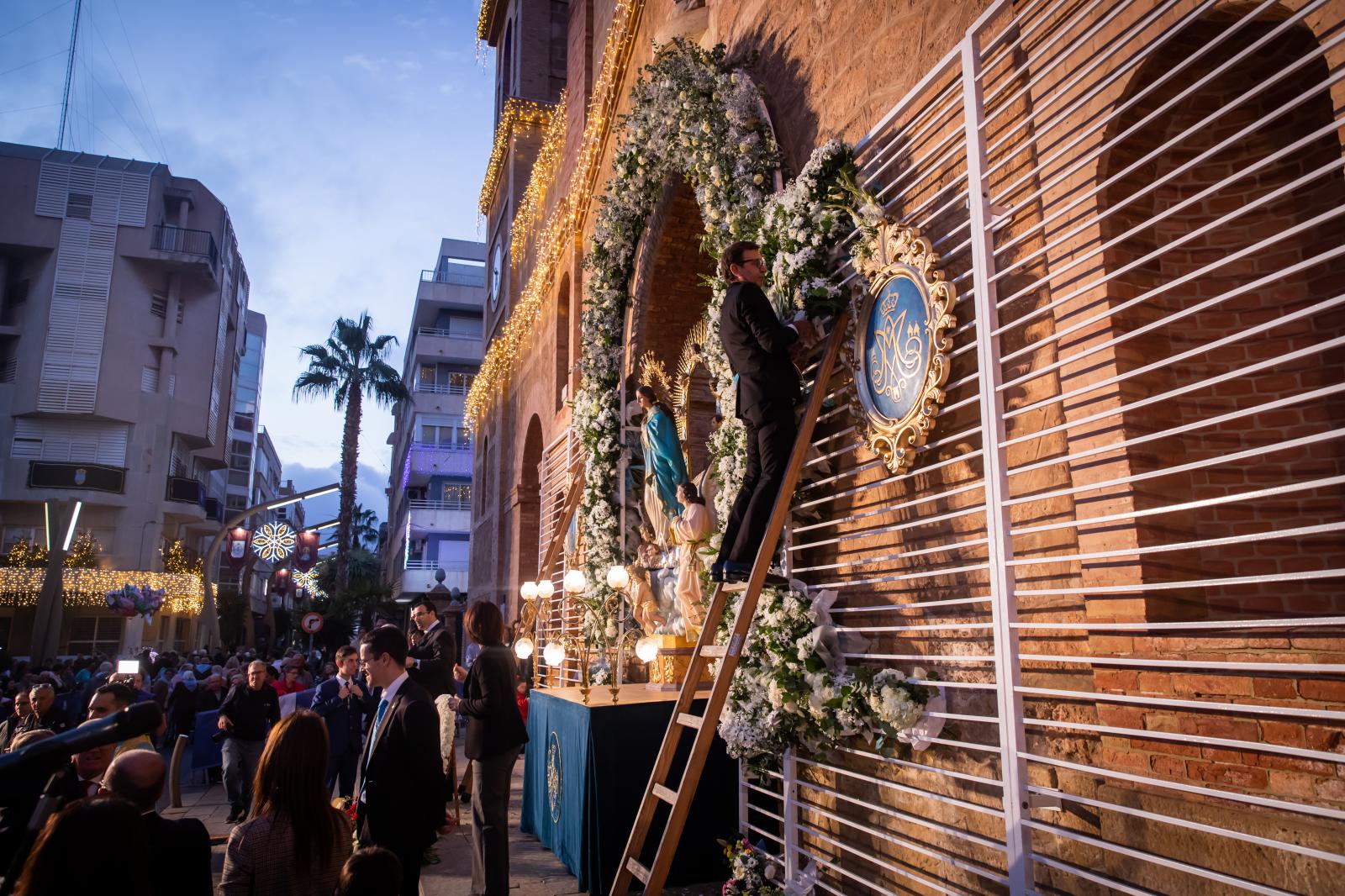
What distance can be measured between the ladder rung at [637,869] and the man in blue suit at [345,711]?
13.4 feet

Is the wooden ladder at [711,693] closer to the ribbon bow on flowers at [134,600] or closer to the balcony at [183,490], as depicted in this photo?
the ribbon bow on flowers at [134,600]

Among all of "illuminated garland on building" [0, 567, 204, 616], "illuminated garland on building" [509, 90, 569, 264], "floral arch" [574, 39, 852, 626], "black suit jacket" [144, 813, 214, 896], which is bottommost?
"black suit jacket" [144, 813, 214, 896]

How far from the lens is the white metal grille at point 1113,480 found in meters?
3.05

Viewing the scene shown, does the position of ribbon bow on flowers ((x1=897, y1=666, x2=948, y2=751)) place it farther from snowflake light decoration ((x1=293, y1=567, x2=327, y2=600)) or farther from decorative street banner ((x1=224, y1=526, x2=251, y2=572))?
snowflake light decoration ((x1=293, y1=567, x2=327, y2=600))

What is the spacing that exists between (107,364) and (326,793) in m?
39.4

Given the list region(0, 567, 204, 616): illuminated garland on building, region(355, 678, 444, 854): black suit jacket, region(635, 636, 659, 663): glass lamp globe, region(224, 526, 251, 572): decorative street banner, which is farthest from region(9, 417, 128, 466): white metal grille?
region(355, 678, 444, 854): black suit jacket

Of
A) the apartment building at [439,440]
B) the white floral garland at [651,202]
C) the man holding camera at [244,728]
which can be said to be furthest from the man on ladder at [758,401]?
the apartment building at [439,440]

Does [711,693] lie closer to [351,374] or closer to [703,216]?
[703,216]

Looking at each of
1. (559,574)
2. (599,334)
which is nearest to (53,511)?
(559,574)

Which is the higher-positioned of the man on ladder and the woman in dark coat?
the man on ladder

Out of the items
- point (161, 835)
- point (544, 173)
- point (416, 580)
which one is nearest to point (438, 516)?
point (416, 580)

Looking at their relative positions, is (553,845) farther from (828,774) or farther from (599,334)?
(599,334)

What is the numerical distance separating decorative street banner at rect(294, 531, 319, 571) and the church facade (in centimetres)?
3106

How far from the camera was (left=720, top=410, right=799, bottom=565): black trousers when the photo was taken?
16.4 ft
